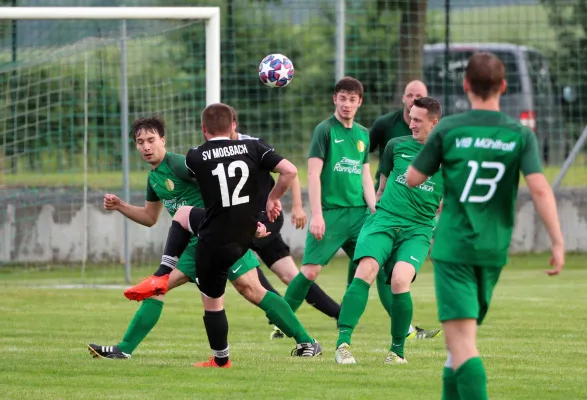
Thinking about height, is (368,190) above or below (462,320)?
above

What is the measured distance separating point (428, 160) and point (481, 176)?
294mm

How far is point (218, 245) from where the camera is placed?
7.84m

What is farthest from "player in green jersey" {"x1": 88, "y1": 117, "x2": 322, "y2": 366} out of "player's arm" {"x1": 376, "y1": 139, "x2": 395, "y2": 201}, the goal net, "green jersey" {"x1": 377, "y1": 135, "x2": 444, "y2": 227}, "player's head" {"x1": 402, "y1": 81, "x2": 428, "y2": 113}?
the goal net

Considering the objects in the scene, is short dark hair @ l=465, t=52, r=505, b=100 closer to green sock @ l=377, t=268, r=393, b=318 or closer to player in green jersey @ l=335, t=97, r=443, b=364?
player in green jersey @ l=335, t=97, r=443, b=364

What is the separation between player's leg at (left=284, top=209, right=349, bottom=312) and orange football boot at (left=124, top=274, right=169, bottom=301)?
70.1 inches

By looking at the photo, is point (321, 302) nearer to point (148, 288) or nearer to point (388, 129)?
point (388, 129)

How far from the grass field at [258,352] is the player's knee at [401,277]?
520 mm

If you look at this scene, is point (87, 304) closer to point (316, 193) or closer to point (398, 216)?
point (316, 193)

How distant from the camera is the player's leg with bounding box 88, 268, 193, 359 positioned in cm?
877

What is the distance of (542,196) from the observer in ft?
19.4

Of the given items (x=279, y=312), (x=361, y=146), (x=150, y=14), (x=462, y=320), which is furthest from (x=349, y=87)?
(x=150, y=14)

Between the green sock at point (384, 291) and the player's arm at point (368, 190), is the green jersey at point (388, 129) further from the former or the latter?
the green sock at point (384, 291)

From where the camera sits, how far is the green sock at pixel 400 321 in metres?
8.41

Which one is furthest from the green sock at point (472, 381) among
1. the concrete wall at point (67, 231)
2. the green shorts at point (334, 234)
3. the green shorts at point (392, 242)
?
the concrete wall at point (67, 231)
